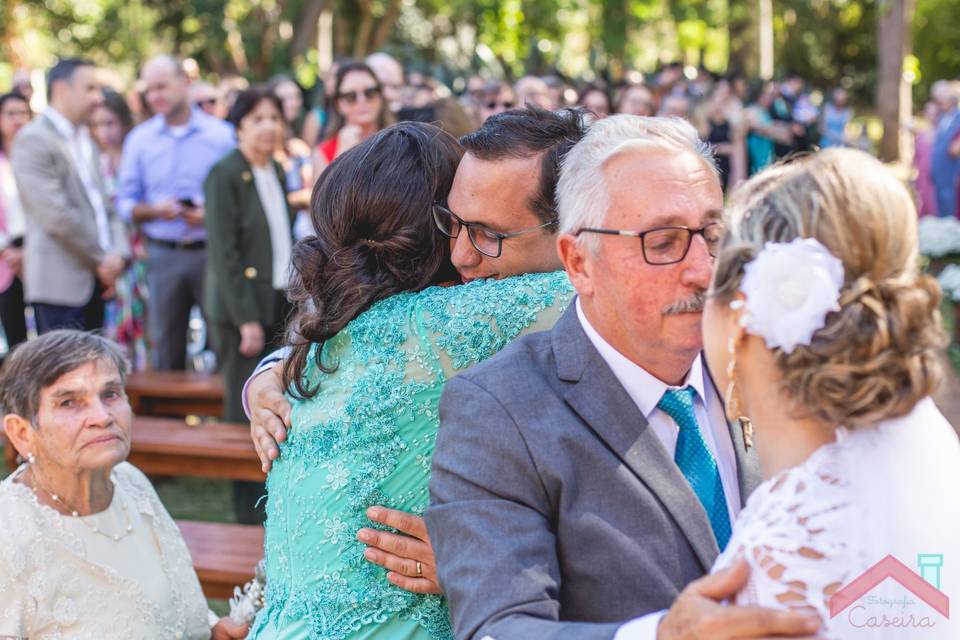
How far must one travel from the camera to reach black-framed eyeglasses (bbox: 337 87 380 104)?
6.99 meters

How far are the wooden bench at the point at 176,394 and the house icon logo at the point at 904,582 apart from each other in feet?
20.1

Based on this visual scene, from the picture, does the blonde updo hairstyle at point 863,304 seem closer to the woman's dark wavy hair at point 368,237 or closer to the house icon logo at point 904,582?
the house icon logo at point 904,582

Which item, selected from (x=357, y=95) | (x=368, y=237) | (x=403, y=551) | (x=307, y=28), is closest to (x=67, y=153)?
(x=357, y=95)

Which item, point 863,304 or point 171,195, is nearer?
point 863,304

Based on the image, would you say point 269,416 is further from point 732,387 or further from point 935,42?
point 935,42

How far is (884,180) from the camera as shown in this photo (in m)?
1.60

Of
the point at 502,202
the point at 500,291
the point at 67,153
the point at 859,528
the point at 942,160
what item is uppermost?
the point at 502,202

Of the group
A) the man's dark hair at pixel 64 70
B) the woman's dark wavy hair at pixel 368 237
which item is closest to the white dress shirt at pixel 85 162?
the man's dark hair at pixel 64 70

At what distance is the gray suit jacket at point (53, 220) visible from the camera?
716 cm

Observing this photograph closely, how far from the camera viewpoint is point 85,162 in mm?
7660

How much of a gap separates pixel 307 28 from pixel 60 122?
57.4 feet

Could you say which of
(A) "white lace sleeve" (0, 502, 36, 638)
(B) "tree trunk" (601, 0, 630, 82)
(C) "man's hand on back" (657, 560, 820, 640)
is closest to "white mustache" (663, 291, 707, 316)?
(C) "man's hand on back" (657, 560, 820, 640)

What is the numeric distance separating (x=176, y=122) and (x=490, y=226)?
617cm

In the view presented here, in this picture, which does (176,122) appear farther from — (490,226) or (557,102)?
(490,226)
